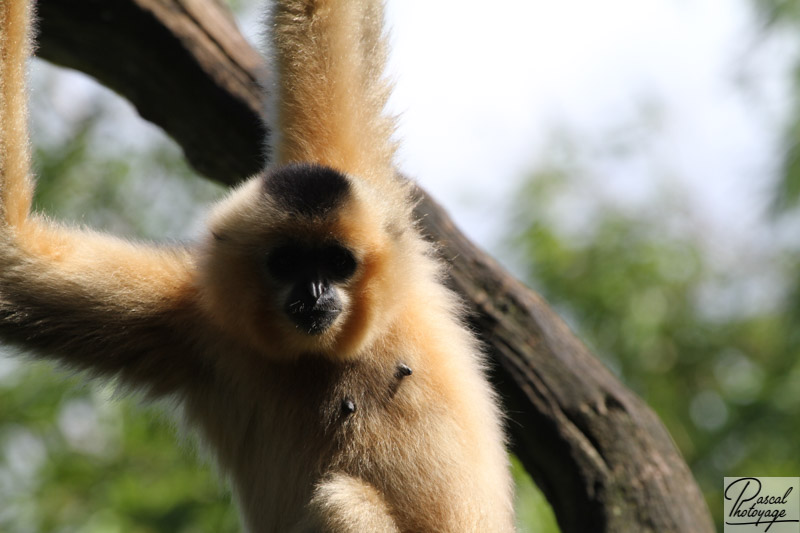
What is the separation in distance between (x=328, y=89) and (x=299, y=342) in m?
1.43

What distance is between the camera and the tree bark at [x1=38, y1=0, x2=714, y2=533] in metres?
5.28

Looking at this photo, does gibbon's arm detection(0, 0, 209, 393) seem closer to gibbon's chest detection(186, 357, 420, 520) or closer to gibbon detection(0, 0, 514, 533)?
gibbon detection(0, 0, 514, 533)

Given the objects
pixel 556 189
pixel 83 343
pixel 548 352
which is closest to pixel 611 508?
pixel 548 352

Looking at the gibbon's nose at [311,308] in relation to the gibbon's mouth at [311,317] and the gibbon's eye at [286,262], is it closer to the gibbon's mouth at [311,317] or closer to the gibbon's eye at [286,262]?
the gibbon's mouth at [311,317]

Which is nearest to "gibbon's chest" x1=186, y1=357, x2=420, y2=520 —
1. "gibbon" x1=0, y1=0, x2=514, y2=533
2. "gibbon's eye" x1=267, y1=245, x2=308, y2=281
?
"gibbon" x1=0, y1=0, x2=514, y2=533

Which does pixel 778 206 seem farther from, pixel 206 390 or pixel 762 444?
pixel 206 390

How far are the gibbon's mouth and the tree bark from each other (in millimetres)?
1383

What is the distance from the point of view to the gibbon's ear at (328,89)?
458cm

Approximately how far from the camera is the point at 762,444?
8.85 m

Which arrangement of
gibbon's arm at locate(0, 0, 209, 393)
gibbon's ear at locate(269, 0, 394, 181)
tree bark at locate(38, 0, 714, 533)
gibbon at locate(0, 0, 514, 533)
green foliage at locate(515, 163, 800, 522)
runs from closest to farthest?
gibbon's arm at locate(0, 0, 209, 393) < gibbon at locate(0, 0, 514, 533) < gibbon's ear at locate(269, 0, 394, 181) < tree bark at locate(38, 0, 714, 533) < green foliage at locate(515, 163, 800, 522)

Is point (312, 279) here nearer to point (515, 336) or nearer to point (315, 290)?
point (315, 290)

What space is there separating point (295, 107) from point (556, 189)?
306 inches

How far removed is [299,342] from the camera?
162 inches

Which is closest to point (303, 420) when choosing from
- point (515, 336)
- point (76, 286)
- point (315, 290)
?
point (315, 290)
